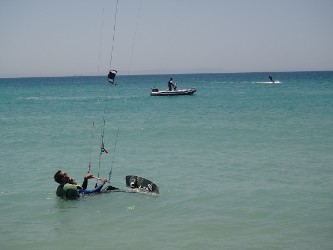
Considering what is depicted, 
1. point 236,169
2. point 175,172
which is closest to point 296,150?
point 236,169

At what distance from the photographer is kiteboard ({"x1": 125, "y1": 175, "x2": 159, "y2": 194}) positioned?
13.9 m

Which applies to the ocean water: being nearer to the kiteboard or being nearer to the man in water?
the man in water

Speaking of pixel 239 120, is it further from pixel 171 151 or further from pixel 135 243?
pixel 135 243

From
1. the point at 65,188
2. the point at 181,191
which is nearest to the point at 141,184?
the point at 181,191

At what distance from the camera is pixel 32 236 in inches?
417

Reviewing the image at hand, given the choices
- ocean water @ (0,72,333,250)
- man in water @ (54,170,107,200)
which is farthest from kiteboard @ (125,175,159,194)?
man in water @ (54,170,107,200)

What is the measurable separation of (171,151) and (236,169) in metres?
4.71

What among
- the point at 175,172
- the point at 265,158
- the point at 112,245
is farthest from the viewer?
the point at 265,158

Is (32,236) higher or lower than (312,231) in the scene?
lower

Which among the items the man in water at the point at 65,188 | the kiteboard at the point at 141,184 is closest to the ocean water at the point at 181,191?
the man in water at the point at 65,188

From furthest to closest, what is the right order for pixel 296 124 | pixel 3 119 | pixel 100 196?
1. pixel 3 119
2. pixel 296 124
3. pixel 100 196

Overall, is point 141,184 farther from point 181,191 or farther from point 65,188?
point 65,188

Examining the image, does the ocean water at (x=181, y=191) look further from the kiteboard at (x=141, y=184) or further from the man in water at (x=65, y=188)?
the kiteboard at (x=141, y=184)

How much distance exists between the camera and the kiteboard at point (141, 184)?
1388cm
